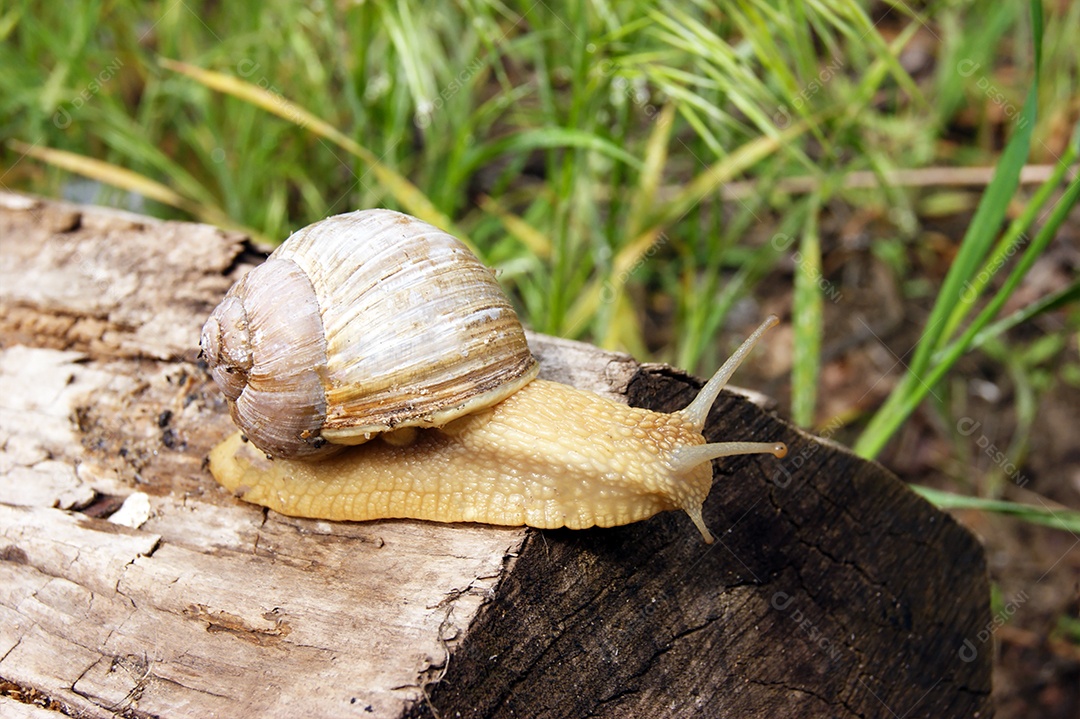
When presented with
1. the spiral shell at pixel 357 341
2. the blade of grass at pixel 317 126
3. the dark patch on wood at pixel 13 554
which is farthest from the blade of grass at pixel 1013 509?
the dark patch on wood at pixel 13 554

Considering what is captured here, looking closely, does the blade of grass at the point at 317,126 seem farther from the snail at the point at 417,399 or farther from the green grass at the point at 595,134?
the snail at the point at 417,399

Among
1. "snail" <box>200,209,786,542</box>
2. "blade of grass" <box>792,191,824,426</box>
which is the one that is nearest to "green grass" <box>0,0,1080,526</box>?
"blade of grass" <box>792,191,824,426</box>

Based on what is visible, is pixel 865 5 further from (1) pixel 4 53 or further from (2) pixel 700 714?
(1) pixel 4 53

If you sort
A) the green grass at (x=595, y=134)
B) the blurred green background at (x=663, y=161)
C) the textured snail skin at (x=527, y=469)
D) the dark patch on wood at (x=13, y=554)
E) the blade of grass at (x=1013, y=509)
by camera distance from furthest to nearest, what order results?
the blurred green background at (x=663, y=161), the green grass at (x=595, y=134), the blade of grass at (x=1013, y=509), the dark patch on wood at (x=13, y=554), the textured snail skin at (x=527, y=469)

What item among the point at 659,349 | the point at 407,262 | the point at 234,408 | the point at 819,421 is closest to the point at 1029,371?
the point at 819,421

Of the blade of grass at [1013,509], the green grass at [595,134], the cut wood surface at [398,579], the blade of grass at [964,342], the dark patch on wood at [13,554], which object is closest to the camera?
the cut wood surface at [398,579]

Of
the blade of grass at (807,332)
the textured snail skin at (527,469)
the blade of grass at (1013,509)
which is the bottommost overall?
the blade of grass at (1013,509)

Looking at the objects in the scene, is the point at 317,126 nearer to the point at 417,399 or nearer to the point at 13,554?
the point at 417,399

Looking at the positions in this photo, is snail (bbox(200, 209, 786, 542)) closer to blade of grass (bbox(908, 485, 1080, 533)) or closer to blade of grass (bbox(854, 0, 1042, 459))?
blade of grass (bbox(854, 0, 1042, 459))
